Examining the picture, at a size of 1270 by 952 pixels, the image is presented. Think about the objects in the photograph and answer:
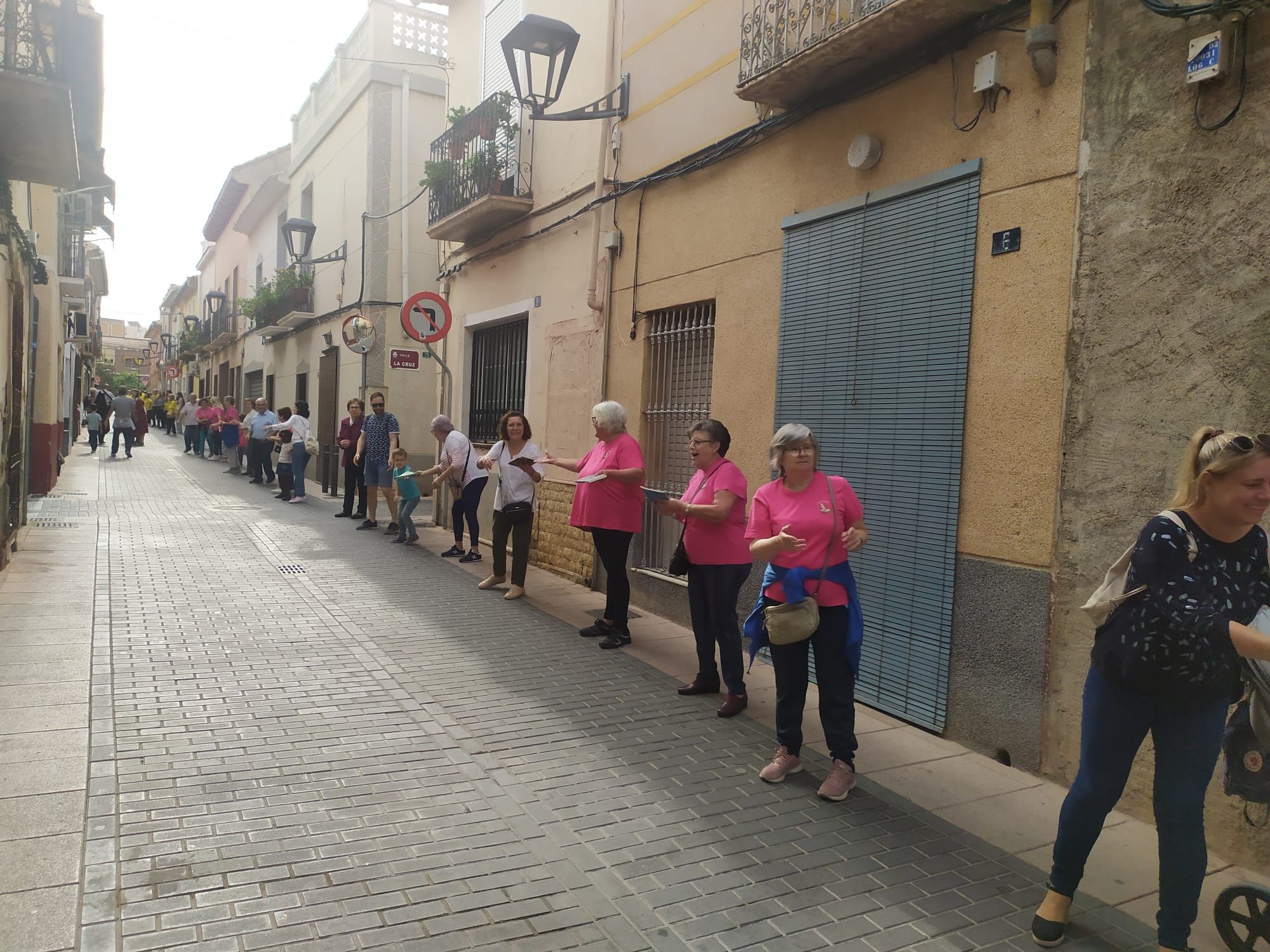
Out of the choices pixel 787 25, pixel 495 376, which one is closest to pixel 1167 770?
pixel 787 25

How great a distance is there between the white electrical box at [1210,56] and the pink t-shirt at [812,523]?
219 cm

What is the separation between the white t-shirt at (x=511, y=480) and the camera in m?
8.22

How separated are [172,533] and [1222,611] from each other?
10797mm

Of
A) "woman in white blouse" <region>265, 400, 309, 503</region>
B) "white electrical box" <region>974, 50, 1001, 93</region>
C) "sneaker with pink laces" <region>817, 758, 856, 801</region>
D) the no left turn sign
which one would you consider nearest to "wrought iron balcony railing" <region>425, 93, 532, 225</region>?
the no left turn sign

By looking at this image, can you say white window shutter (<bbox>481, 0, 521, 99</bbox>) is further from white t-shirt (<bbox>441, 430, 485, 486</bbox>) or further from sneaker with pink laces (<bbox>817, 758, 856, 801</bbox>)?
sneaker with pink laces (<bbox>817, 758, 856, 801</bbox>)

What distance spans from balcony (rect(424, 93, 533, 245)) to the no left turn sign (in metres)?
1.01

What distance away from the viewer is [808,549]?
4129 millimetres

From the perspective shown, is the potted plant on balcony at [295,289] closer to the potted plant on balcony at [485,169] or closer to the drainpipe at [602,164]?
the potted plant on balcony at [485,169]

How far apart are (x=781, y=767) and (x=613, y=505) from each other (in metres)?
2.70

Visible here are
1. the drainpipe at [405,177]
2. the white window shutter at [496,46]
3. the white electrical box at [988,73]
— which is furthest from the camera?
the drainpipe at [405,177]

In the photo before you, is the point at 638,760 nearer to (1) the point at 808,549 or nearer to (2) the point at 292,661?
(1) the point at 808,549

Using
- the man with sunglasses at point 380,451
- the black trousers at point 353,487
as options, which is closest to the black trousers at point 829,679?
the man with sunglasses at point 380,451

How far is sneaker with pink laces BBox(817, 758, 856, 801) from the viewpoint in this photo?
13.4 ft

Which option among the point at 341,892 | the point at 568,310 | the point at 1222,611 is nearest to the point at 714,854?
the point at 341,892
